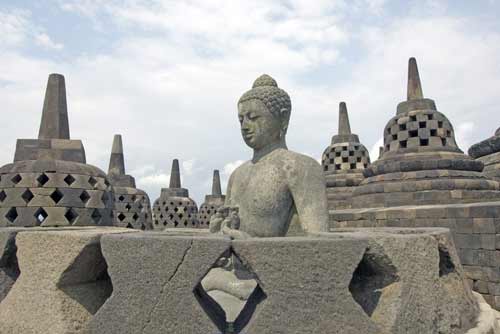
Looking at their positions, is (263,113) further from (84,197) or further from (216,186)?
(216,186)

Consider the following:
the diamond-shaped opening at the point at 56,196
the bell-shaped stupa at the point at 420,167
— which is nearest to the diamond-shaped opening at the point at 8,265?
the diamond-shaped opening at the point at 56,196

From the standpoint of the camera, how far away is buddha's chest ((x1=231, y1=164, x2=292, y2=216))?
9.52 ft

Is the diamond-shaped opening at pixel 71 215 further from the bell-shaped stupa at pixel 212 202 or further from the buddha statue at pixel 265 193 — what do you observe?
the bell-shaped stupa at pixel 212 202

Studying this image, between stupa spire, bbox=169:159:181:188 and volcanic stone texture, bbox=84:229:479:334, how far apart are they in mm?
15349

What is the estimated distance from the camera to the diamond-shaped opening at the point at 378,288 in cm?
214

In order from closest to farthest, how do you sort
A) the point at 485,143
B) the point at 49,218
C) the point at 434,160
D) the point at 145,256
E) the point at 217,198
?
1. the point at 145,256
2. the point at 49,218
3. the point at 434,160
4. the point at 485,143
5. the point at 217,198

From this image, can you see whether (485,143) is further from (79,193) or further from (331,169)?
(79,193)

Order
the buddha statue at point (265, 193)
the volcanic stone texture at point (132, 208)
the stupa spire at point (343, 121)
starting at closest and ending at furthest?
the buddha statue at point (265, 193) → the volcanic stone texture at point (132, 208) → the stupa spire at point (343, 121)

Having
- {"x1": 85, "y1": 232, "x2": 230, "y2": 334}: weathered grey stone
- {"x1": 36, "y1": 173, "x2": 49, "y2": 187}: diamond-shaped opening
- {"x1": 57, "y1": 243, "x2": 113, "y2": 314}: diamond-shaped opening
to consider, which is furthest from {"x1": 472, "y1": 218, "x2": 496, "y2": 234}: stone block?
{"x1": 36, "y1": 173, "x2": 49, "y2": 187}: diamond-shaped opening

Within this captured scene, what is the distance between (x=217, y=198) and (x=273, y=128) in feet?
57.1

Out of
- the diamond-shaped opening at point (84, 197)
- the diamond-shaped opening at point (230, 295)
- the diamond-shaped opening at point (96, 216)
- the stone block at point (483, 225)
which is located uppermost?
the diamond-shaped opening at point (84, 197)

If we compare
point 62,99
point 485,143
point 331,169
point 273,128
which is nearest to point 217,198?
point 331,169

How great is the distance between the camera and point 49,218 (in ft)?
16.5

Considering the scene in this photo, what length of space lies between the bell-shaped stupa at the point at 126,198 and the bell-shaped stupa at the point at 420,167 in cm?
593
